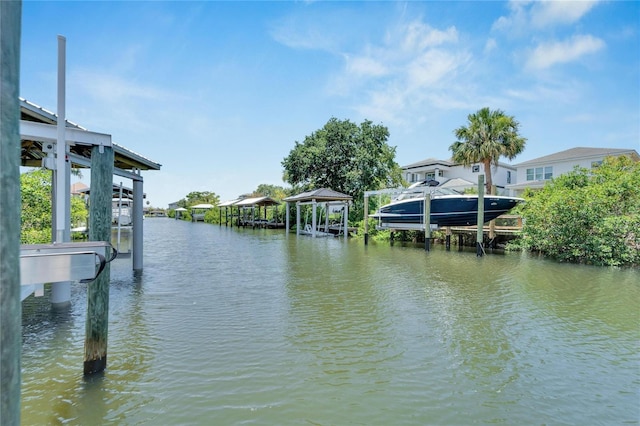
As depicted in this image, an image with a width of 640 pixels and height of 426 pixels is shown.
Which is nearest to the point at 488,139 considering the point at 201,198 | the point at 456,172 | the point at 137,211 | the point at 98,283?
the point at 456,172

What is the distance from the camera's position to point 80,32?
7.32 meters

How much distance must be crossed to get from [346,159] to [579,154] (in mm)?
17110

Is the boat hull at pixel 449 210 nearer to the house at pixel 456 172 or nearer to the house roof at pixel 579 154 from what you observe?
the house roof at pixel 579 154

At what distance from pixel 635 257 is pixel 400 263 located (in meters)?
7.49

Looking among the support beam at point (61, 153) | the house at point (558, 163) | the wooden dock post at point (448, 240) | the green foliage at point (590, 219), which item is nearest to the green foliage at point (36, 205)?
the support beam at point (61, 153)

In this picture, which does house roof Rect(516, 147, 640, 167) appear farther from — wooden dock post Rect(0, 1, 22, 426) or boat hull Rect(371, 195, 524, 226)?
wooden dock post Rect(0, 1, 22, 426)

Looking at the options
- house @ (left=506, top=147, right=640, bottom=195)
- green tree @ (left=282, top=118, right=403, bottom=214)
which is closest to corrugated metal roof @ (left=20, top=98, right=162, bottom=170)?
green tree @ (left=282, top=118, right=403, bottom=214)

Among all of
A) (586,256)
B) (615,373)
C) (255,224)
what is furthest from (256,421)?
(255,224)

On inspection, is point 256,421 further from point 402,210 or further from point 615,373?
point 402,210

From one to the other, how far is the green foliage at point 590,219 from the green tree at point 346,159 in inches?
649

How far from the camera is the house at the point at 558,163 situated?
83.9 ft

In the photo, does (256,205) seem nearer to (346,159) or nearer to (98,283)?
(346,159)

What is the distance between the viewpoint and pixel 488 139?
2620 centimetres

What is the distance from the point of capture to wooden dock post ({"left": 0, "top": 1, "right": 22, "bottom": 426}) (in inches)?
59.4
